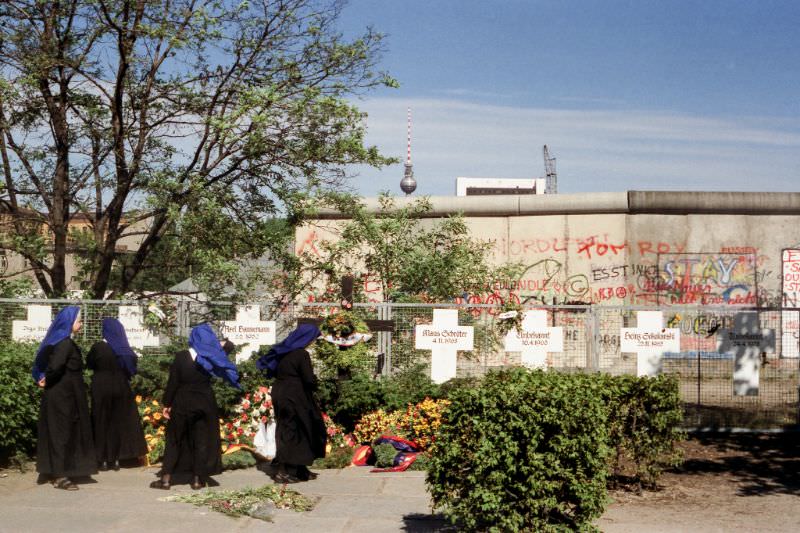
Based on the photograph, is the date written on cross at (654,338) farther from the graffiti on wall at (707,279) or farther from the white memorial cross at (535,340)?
the graffiti on wall at (707,279)

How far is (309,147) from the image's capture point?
47.2 ft

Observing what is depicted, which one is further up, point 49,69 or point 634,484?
point 49,69

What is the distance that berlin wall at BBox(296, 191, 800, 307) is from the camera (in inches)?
830

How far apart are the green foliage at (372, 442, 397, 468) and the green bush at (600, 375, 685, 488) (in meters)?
2.60

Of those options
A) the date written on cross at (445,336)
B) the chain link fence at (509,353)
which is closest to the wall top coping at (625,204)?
the chain link fence at (509,353)

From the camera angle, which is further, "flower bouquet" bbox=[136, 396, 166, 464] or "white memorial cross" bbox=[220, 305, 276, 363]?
"white memorial cross" bbox=[220, 305, 276, 363]

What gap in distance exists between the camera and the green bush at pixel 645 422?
9523 millimetres

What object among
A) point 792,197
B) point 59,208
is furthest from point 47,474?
point 792,197

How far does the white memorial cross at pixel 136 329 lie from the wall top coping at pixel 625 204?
8111 mm

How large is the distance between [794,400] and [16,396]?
10.1 meters

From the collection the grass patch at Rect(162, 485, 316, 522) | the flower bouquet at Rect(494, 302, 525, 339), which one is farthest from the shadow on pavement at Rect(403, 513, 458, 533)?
the flower bouquet at Rect(494, 302, 525, 339)

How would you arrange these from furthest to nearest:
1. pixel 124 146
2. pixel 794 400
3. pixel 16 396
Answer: pixel 124 146 < pixel 794 400 < pixel 16 396

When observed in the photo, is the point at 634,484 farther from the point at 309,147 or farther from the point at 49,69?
the point at 49,69

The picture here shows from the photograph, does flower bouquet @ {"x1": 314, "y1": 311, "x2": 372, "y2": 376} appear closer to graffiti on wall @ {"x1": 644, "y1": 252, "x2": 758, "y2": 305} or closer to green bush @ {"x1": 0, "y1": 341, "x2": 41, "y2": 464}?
green bush @ {"x1": 0, "y1": 341, "x2": 41, "y2": 464}
